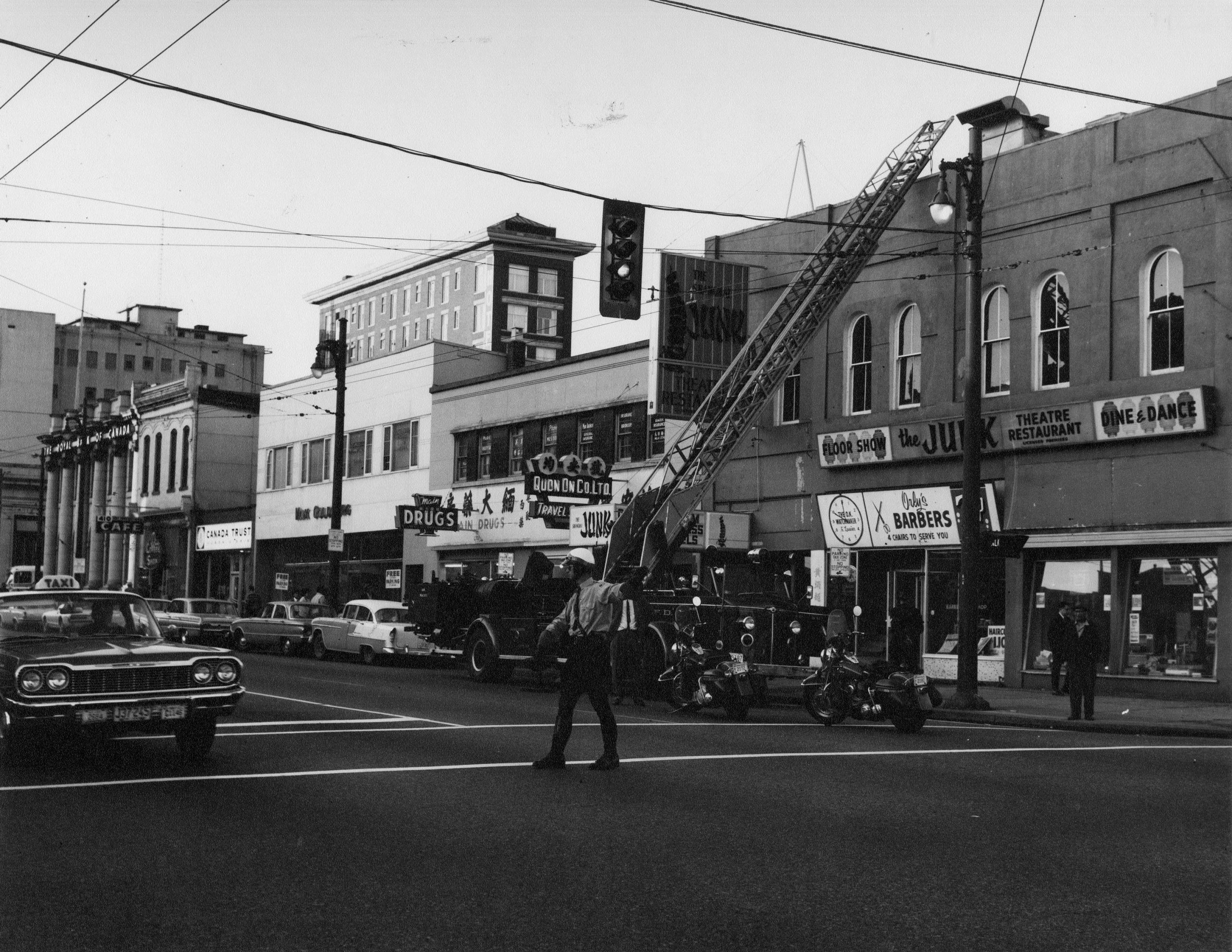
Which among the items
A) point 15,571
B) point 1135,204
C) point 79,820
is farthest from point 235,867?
point 15,571

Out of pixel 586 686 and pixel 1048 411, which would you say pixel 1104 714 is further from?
pixel 586 686

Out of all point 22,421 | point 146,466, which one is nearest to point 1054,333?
point 146,466

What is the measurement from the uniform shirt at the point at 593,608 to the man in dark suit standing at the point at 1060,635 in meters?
10.1

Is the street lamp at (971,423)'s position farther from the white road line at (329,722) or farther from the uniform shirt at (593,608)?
the uniform shirt at (593,608)

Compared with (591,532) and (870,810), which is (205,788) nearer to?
(870,810)

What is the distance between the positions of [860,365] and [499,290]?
71.7 metres

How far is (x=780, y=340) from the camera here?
28219mm

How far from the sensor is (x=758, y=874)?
773 centimetres

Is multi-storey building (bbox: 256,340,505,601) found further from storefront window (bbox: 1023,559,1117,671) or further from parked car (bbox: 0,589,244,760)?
parked car (bbox: 0,589,244,760)

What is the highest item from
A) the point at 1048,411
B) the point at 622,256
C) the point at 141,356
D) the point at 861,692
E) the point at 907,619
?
the point at 141,356

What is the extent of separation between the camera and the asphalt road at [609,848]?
655cm

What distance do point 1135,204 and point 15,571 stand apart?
6250 cm

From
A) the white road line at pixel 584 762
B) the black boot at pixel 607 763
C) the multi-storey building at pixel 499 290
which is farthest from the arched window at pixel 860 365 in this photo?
the multi-storey building at pixel 499 290


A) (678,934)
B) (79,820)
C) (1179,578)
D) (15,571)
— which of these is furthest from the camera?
(15,571)
